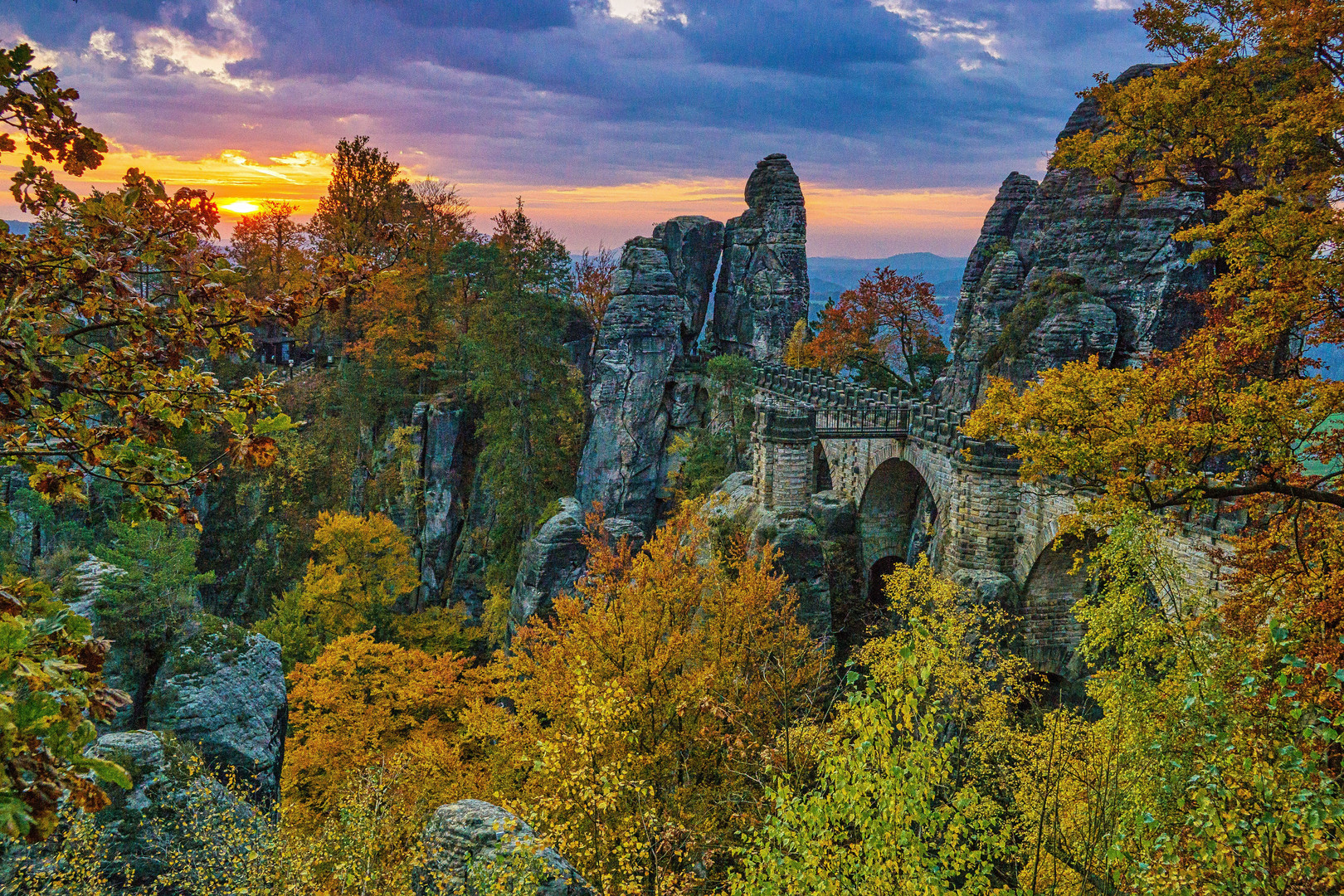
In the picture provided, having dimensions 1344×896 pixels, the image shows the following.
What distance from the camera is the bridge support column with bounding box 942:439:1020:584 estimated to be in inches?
928

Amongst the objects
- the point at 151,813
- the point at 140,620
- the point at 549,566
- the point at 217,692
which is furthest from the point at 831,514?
the point at 151,813

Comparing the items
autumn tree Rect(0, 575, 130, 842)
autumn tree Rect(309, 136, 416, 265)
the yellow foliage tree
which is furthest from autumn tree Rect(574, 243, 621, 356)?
autumn tree Rect(0, 575, 130, 842)

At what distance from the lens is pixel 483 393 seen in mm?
39094

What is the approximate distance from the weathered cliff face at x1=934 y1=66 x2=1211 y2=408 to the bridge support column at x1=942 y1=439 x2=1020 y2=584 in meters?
8.80

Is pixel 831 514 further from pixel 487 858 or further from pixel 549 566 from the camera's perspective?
pixel 487 858

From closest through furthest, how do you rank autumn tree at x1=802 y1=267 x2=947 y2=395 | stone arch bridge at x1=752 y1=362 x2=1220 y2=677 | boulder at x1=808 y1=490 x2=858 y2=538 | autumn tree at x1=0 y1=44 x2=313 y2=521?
autumn tree at x1=0 y1=44 x2=313 y2=521 → stone arch bridge at x1=752 y1=362 x2=1220 y2=677 → boulder at x1=808 y1=490 x2=858 y2=538 → autumn tree at x1=802 y1=267 x2=947 y2=395

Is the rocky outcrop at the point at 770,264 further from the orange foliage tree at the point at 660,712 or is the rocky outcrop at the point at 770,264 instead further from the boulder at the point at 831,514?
the orange foliage tree at the point at 660,712

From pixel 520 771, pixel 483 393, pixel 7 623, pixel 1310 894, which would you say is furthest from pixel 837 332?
pixel 7 623

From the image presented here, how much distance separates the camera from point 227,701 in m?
15.9

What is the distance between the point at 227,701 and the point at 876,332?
4174 cm

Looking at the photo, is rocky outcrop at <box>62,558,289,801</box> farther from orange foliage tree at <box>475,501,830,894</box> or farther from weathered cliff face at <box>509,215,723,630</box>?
weathered cliff face at <box>509,215,723,630</box>

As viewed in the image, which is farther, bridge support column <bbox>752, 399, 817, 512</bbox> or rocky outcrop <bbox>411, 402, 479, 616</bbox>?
rocky outcrop <bbox>411, 402, 479, 616</bbox>

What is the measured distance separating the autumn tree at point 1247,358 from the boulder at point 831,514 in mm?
16196

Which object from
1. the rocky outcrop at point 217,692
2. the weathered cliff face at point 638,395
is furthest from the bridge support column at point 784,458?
the rocky outcrop at point 217,692
